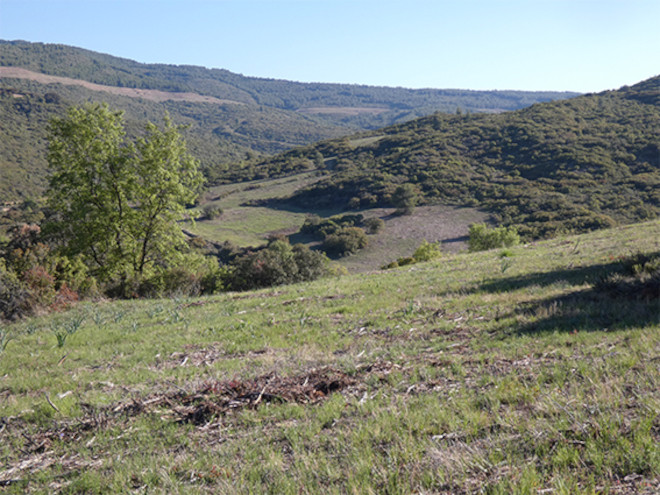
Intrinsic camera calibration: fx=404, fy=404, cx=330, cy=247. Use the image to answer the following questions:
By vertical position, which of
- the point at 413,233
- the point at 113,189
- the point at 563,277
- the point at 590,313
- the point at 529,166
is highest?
the point at 529,166

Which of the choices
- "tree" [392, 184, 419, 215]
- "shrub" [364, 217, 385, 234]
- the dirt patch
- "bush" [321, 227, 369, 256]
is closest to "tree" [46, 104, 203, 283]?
the dirt patch

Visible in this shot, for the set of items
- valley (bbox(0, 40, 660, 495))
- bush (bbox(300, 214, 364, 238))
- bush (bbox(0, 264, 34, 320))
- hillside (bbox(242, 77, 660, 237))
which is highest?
hillside (bbox(242, 77, 660, 237))

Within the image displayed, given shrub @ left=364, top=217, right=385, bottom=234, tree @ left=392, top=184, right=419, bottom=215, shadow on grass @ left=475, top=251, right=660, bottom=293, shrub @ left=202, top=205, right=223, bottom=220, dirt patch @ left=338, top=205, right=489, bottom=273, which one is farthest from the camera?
shrub @ left=202, top=205, right=223, bottom=220

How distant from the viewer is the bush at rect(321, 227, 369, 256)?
2259 inches

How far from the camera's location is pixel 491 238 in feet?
158

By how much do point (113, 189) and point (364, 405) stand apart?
24.2m

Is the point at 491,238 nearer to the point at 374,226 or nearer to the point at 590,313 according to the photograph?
the point at 374,226

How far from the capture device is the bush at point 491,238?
46.5m

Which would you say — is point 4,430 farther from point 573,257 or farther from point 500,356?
point 573,257

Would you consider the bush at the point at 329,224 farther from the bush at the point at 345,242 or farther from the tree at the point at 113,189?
the tree at the point at 113,189

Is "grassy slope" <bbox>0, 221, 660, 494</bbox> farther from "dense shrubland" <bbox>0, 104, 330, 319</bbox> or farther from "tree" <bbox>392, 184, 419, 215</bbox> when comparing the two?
"tree" <bbox>392, 184, 419, 215</bbox>

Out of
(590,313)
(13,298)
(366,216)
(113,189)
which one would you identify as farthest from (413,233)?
(590,313)

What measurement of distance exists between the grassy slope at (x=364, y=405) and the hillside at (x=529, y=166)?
183 feet

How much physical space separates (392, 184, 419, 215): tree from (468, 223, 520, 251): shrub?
71.2 ft
